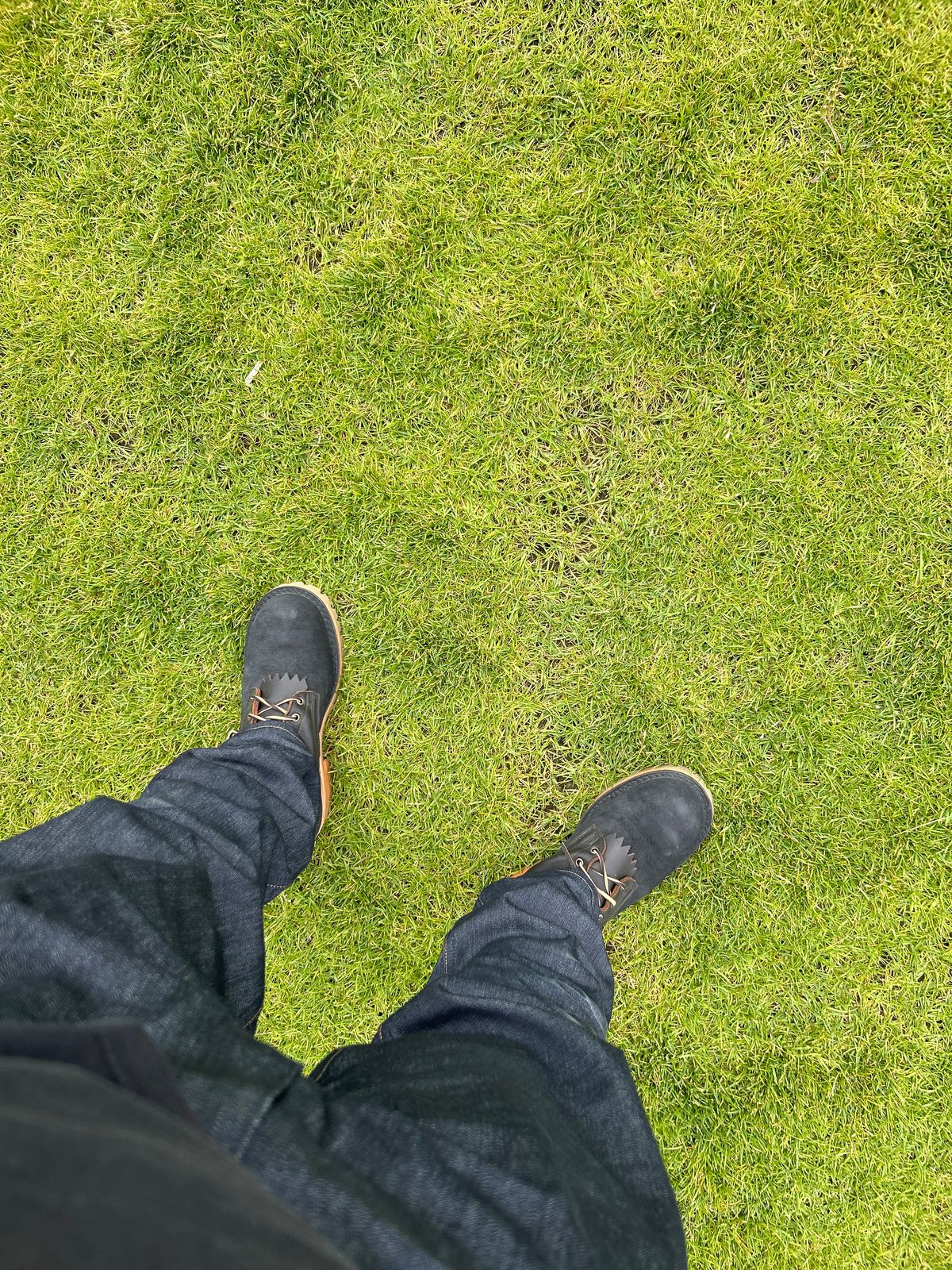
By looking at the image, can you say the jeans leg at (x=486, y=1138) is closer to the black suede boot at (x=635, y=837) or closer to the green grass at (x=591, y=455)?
the black suede boot at (x=635, y=837)

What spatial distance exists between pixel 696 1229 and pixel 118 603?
7.71 ft

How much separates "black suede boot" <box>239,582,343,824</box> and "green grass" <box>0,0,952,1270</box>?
0.08 metres

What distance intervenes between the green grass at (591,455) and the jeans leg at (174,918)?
44cm

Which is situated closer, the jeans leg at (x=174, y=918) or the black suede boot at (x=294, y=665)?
the jeans leg at (x=174, y=918)

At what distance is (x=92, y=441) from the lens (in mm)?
2131

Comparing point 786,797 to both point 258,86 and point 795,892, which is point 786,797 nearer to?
point 795,892

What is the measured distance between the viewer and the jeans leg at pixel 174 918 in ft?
3.25

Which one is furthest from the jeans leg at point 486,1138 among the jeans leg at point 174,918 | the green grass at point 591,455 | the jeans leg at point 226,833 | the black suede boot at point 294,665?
the black suede boot at point 294,665

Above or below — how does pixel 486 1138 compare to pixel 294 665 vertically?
above

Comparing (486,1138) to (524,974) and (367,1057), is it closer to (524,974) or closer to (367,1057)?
(367,1057)

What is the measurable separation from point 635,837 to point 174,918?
1.17 meters

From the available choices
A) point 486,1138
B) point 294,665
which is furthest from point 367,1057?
point 294,665

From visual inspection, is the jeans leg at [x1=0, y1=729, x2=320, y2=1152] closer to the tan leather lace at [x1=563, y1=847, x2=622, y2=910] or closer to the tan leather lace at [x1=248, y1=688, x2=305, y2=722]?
the tan leather lace at [x1=248, y1=688, x2=305, y2=722]

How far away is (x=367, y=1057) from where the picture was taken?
49.8 inches
